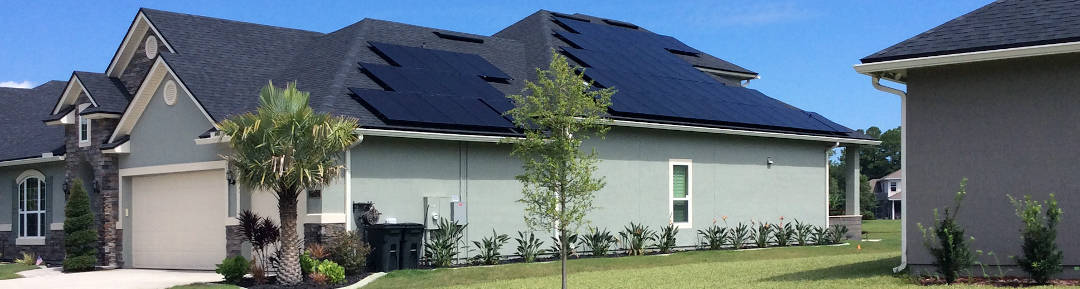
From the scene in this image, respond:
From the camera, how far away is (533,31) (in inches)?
1114

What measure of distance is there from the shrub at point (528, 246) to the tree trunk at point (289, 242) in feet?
15.6

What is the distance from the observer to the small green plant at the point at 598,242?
21.8m

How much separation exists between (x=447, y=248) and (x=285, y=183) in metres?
3.79

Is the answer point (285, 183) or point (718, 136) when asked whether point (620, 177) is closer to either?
point (718, 136)

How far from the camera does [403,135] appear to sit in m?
19.0

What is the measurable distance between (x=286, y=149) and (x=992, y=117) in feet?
33.7

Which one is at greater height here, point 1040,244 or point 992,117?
point 992,117

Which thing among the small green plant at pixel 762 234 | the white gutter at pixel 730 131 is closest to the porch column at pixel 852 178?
the white gutter at pixel 730 131

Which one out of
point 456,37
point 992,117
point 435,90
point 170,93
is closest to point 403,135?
point 435,90

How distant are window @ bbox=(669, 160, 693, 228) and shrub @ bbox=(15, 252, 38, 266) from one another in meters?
15.1

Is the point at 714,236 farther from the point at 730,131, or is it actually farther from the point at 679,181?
the point at 730,131

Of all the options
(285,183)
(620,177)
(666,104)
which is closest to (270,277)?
(285,183)

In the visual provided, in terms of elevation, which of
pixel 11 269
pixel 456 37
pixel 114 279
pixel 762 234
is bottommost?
pixel 11 269

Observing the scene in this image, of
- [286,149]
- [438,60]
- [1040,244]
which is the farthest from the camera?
[438,60]
